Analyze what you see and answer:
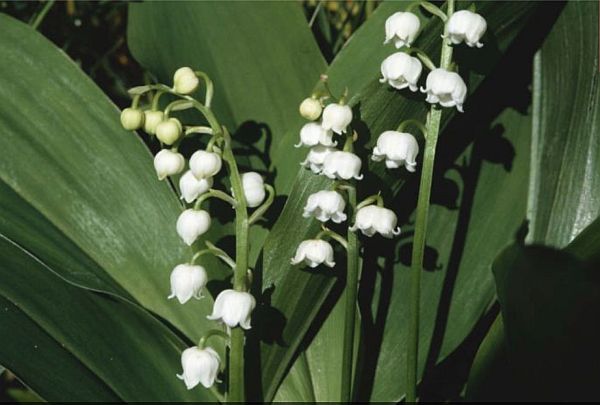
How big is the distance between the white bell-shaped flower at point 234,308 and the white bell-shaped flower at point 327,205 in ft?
0.50

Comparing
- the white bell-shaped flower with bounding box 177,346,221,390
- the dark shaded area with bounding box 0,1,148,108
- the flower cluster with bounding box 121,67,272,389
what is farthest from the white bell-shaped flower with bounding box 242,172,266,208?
the dark shaded area with bounding box 0,1,148,108

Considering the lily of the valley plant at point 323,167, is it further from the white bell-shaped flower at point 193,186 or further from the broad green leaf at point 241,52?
the broad green leaf at point 241,52

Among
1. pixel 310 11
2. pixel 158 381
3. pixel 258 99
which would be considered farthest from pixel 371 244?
pixel 310 11

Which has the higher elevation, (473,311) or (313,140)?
(313,140)

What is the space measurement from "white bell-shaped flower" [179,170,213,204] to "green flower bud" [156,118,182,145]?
0.07m

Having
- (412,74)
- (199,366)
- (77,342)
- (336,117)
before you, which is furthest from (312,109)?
(77,342)

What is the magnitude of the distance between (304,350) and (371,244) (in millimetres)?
215

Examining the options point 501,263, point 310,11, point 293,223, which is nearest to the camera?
point 501,263

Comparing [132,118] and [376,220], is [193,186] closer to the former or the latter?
[132,118]

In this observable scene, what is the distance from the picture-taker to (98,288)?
A: 3.86 ft

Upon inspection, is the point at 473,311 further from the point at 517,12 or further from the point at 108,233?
the point at 108,233

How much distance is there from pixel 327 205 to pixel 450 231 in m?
0.39

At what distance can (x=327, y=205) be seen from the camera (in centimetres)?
110

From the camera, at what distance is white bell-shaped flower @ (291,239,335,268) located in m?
1.13
